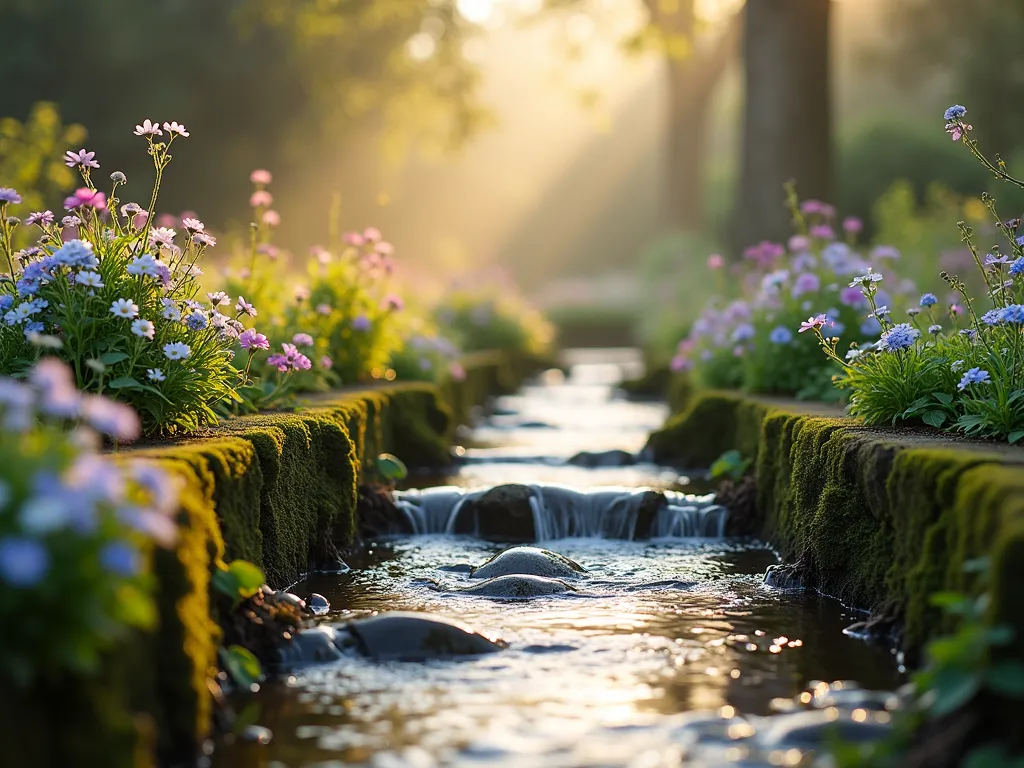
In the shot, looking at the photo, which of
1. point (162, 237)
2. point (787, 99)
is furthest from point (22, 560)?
point (787, 99)

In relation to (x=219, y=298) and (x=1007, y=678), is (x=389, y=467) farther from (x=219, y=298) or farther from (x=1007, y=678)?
(x=1007, y=678)

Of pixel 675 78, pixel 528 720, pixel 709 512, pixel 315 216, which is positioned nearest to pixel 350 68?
pixel 675 78

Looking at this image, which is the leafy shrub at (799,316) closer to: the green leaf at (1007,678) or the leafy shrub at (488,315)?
the green leaf at (1007,678)

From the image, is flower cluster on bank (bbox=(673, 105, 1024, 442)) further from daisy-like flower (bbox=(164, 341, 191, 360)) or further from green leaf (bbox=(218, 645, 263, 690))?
green leaf (bbox=(218, 645, 263, 690))

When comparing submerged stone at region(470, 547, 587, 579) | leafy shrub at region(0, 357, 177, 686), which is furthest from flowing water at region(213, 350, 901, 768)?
leafy shrub at region(0, 357, 177, 686)

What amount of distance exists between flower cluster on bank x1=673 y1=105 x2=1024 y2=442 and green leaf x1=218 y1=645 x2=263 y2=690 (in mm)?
3057

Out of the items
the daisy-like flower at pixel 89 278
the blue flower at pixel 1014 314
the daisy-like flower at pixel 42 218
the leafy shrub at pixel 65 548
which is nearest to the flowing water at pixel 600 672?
the leafy shrub at pixel 65 548

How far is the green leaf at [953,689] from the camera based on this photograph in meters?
3.14

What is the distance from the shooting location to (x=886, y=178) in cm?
2644

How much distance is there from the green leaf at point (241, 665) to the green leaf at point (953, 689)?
218 cm

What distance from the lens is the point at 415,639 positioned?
4586 mm

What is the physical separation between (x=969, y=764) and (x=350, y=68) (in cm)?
2363

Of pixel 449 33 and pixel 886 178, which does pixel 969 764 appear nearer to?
pixel 449 33

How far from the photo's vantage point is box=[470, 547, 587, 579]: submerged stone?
590 centimetres
